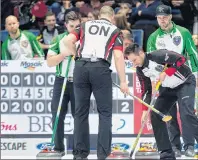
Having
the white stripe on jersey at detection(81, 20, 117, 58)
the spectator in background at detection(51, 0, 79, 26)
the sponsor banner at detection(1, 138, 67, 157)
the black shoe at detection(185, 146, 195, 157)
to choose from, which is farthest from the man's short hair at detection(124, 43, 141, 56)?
the spectator in background at detection(51, 0, 79, 26)

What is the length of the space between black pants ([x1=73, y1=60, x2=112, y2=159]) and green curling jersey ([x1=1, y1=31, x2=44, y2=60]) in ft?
9.07

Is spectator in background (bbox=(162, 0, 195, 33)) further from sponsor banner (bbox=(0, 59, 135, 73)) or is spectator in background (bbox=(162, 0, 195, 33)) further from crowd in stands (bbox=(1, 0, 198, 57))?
sponsor banner (bbox=(0, 59, 135, 73))

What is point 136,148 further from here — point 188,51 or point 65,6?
point 65,6

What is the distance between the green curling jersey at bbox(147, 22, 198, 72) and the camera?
1042 cm

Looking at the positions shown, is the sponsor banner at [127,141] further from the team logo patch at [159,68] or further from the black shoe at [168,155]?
the team logo patch at [159,68]

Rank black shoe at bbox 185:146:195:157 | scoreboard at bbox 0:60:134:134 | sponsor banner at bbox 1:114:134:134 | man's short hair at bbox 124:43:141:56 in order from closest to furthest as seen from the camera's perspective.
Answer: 1. man's short hair at bbox 124:43:141:56
2. black shoe at bbox 185:146:195:157
3. sponsor banner at bbox 1:114:134:134
4. scoreboard at bbox 0:60:134:134

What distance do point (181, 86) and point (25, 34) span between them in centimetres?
332

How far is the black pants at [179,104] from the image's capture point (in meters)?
9.84

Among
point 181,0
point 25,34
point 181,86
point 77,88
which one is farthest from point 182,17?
point 77,88

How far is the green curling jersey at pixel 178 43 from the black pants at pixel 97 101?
1.58 m

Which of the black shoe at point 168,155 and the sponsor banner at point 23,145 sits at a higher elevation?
the black shoe at point 168,155

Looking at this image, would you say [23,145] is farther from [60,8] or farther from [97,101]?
[60,8]

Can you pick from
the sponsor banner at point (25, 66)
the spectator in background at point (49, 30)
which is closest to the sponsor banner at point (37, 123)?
the sponsor banner at point (25, 66)

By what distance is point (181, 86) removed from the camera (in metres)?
9.90
